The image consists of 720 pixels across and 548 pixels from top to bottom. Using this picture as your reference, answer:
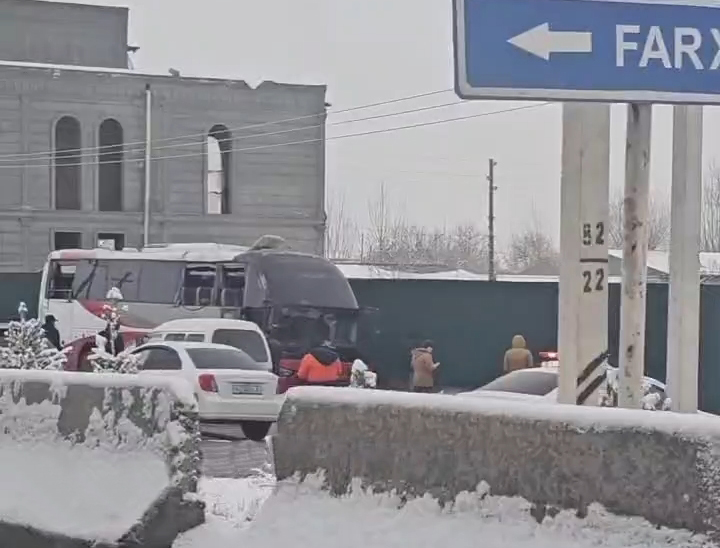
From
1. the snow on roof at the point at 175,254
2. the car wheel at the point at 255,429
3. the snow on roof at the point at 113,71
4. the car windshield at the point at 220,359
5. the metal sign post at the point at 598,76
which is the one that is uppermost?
the snow on roof at the point at 113,71

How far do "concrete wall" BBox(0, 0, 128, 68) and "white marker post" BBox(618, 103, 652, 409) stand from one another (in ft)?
129

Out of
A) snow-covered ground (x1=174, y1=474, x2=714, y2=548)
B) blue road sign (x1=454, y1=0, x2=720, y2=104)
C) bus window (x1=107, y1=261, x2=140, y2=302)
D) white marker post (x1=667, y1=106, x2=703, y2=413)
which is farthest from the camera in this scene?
bus window (x1=107, y1=261, x2=140, y2=302)

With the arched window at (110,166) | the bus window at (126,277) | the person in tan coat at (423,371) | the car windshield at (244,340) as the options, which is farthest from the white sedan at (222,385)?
the arched window at (110,166)

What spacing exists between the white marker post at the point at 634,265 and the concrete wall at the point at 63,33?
129ft

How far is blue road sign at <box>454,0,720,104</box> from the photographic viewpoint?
21.5 ft

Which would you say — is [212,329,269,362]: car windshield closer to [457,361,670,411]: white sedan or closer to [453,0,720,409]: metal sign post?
[457,361,670,411]: white sedan

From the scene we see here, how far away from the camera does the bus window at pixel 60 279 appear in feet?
113

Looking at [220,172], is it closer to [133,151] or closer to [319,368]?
[133,151]

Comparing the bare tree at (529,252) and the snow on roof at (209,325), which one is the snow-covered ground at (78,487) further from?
the bare tree at (529,252)

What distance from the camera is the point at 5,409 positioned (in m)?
9.67

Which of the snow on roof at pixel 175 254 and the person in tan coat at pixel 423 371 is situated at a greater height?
the snow on roof at pixel 175 254

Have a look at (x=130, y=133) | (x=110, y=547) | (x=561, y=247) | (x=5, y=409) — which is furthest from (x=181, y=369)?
(x=130, y=133)

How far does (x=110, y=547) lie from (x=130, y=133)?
37.4 meters

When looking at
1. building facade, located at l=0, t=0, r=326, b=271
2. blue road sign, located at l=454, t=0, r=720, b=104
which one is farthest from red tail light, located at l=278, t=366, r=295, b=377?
building facade, located at l=0, t=0, r=326, b=271
